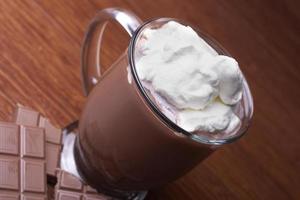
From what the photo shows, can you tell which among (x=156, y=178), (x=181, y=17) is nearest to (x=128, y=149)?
(x=156, y=178)

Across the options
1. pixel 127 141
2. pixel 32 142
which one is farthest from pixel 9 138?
pixel 127 141

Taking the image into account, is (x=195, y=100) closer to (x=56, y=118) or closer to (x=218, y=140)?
(x=218, y=140)

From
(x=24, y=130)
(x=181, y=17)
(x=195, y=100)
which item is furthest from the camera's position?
(x=181, y=17)

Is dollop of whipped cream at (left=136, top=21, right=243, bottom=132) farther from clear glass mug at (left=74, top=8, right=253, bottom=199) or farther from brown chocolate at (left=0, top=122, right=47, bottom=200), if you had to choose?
brown chocolate at (left=0, top=122, right=47, bottom=200)

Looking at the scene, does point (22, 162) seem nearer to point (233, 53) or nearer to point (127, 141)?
point (127, 141)

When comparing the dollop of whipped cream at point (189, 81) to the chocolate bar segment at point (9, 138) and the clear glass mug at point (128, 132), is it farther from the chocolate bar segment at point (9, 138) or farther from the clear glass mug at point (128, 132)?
the chocolate bar segment at point (9, 138)

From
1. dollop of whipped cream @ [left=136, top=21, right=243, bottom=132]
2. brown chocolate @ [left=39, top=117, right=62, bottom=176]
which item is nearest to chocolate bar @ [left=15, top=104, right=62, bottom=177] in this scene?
brown chocolate @ [left=39, top=117, right=62, bottom=176]
